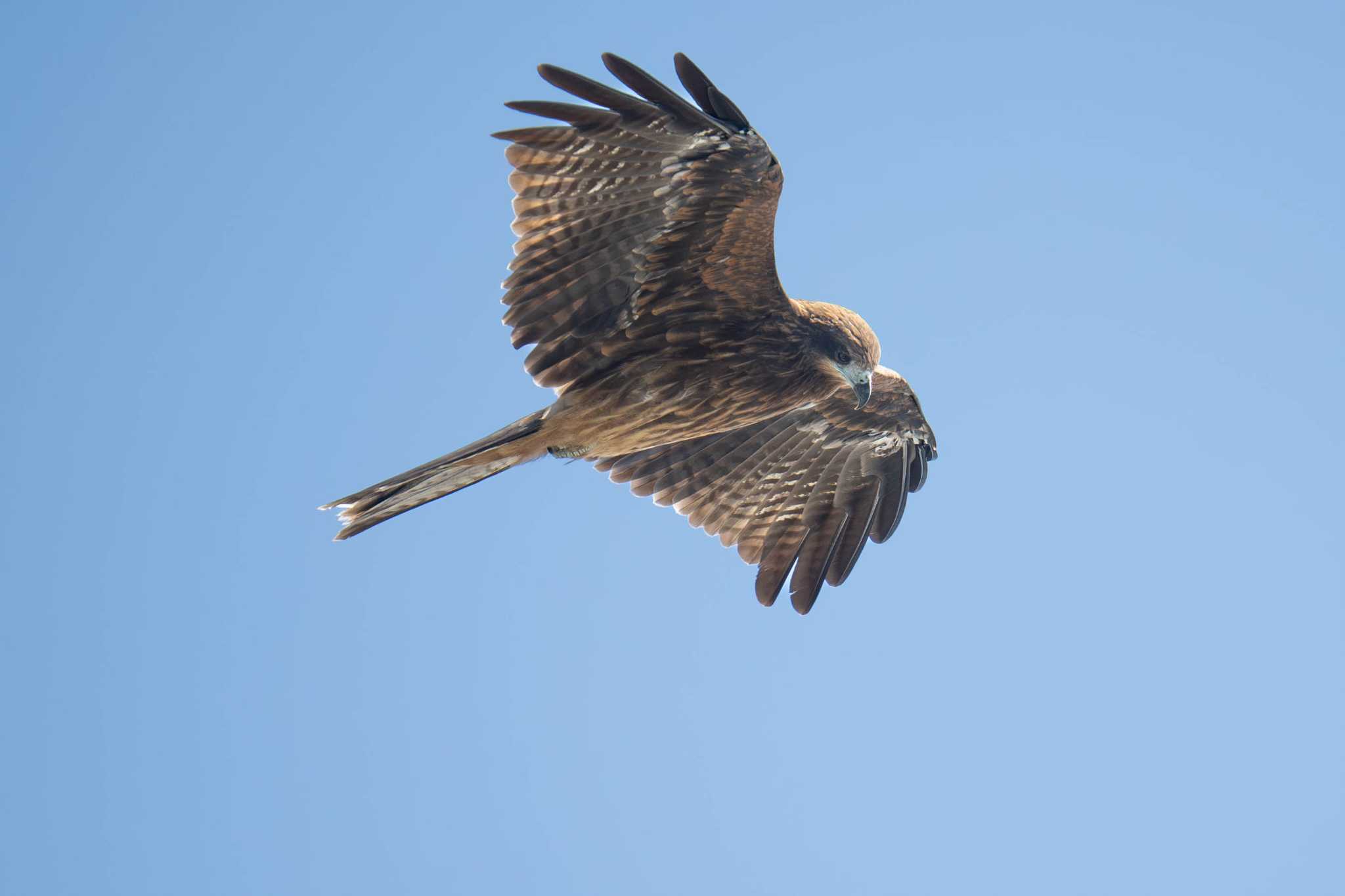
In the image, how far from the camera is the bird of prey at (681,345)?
7.11 meters

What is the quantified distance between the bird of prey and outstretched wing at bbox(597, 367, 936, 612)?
0.01 meters

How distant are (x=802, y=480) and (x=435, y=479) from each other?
272cm

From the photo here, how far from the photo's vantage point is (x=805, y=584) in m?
9.03

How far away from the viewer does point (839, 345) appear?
7.98 metres

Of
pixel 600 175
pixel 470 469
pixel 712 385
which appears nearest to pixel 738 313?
pixel 712 385

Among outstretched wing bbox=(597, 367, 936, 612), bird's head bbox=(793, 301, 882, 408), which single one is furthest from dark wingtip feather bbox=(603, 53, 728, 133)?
outstretched wing bbox=(597, 367, 936, 612)

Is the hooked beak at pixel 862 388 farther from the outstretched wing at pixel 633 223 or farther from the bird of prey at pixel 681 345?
the outstretched wing at pixel 633 223

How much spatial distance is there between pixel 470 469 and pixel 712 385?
4.71ft

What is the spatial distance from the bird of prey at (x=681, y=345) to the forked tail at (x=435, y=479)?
0.01m

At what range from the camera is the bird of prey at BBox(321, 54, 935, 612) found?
23.3ft

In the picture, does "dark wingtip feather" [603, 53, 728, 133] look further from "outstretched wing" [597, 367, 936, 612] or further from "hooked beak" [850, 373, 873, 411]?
"outstretched wing" [597, 367, 936, 612]

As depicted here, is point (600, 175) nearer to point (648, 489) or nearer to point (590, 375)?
point (590, 375)

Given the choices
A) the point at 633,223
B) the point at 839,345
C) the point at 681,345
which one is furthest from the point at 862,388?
the point at 633,223

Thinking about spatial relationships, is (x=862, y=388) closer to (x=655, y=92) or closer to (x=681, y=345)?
(x=681, y=345)
